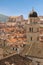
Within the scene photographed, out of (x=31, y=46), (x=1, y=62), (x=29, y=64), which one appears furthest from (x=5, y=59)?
(x=31, y=46)

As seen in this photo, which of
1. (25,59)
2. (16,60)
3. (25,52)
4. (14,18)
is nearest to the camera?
(16,60)

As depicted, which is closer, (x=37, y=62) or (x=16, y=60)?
(x=16, y=60)

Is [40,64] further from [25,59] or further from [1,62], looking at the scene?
[1,62]

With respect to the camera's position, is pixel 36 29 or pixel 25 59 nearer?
pixel 25 59

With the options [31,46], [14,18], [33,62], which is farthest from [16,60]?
[14,18]

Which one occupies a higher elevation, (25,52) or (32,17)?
(32,17)

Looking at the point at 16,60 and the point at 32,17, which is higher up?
the point at 32,17

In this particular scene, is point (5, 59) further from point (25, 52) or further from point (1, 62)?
point (25, 52)

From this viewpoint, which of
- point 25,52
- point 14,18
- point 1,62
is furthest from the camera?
point 14,18

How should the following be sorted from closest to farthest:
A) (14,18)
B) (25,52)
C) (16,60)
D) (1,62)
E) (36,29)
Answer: (1,62) → (16,60) → (25,52) → (36,29) → (14,18)
